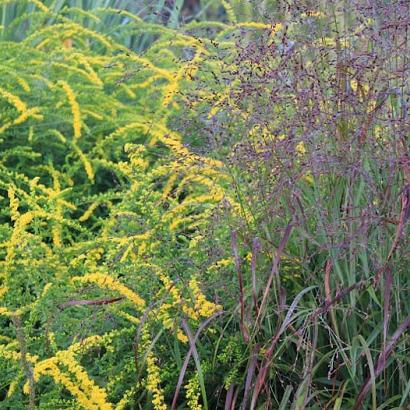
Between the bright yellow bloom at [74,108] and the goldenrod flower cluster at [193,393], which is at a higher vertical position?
the bright yellow bloom at [74,108]

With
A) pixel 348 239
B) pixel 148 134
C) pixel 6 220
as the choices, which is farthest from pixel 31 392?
pixel 148 134

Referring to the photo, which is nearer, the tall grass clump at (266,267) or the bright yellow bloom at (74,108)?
the tall grass clump at (266,267)

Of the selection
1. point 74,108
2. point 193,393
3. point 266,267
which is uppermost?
point 74,108

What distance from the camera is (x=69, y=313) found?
2.88 m

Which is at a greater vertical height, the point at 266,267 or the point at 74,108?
the point at 74,108

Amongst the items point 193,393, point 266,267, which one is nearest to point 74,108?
point 266,267

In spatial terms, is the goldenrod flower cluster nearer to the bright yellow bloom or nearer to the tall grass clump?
the tall grass clump

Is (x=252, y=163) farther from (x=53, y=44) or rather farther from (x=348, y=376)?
(x=53, y=44)

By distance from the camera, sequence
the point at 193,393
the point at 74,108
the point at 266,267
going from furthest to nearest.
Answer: the point at 74,108, the point at 266,267, the point at 193,393

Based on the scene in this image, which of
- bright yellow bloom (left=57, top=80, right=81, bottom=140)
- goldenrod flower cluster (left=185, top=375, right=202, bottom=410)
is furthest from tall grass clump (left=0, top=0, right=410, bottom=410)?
bright yellow bloom (left=57, top=80, right=81, bottom=140)

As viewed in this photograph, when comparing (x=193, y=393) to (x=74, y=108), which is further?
(x=74, y=108)

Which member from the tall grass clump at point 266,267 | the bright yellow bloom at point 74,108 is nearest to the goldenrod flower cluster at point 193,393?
the tall grass clump at point 266,267

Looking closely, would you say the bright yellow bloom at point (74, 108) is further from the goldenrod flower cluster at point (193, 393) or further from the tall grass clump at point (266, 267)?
the goldenrod flower cluster at point (193, 393)

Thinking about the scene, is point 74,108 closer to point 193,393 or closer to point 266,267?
point 266,267
